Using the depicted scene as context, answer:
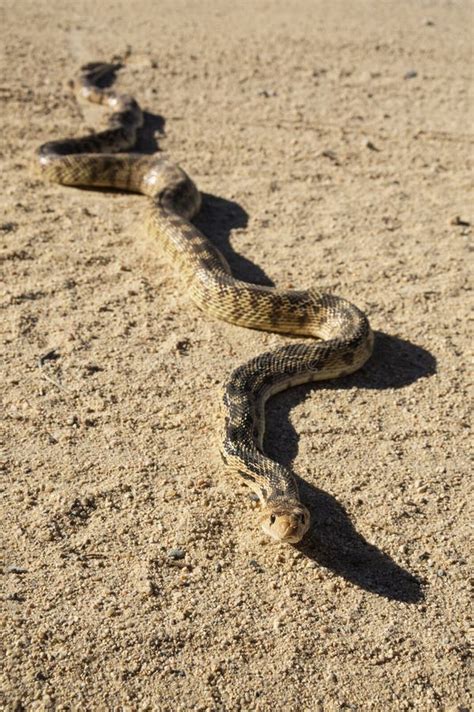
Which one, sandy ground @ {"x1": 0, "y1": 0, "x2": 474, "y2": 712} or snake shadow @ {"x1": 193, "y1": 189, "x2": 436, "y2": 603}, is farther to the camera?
snake shadow @ {"x1": 193, "y1": 189, "x2": 436, "y2": 603}

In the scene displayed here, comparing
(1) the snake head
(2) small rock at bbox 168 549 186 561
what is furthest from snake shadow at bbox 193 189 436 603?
(2) small rock at bbox 168 549 186 561

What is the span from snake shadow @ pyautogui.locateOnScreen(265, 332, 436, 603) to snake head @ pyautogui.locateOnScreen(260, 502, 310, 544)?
26 centimetres

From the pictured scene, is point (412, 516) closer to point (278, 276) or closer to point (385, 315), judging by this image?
point (385, 315)

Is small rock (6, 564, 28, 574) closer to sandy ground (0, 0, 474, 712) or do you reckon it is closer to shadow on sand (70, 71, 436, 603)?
sandy ground (0, 0, 474, 712)

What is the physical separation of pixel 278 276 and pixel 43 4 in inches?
426

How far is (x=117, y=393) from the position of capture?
24.2 ft

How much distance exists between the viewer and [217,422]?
7.14 metres

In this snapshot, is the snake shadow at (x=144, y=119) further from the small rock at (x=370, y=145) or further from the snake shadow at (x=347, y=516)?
the snake shadow at (x=347, y=516)

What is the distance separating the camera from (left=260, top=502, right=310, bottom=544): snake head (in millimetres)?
5785

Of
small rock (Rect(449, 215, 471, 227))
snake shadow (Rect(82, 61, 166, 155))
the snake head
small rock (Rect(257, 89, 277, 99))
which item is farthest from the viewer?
small rock (Rect(257, 89, 277, 99))

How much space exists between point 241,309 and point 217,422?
5.69ft

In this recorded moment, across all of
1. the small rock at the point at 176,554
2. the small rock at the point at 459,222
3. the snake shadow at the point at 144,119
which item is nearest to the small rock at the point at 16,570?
the small rock at the point at 176,554

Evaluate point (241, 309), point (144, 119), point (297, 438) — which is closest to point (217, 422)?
point (297, 438)

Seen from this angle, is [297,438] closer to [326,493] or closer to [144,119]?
[326,493]
